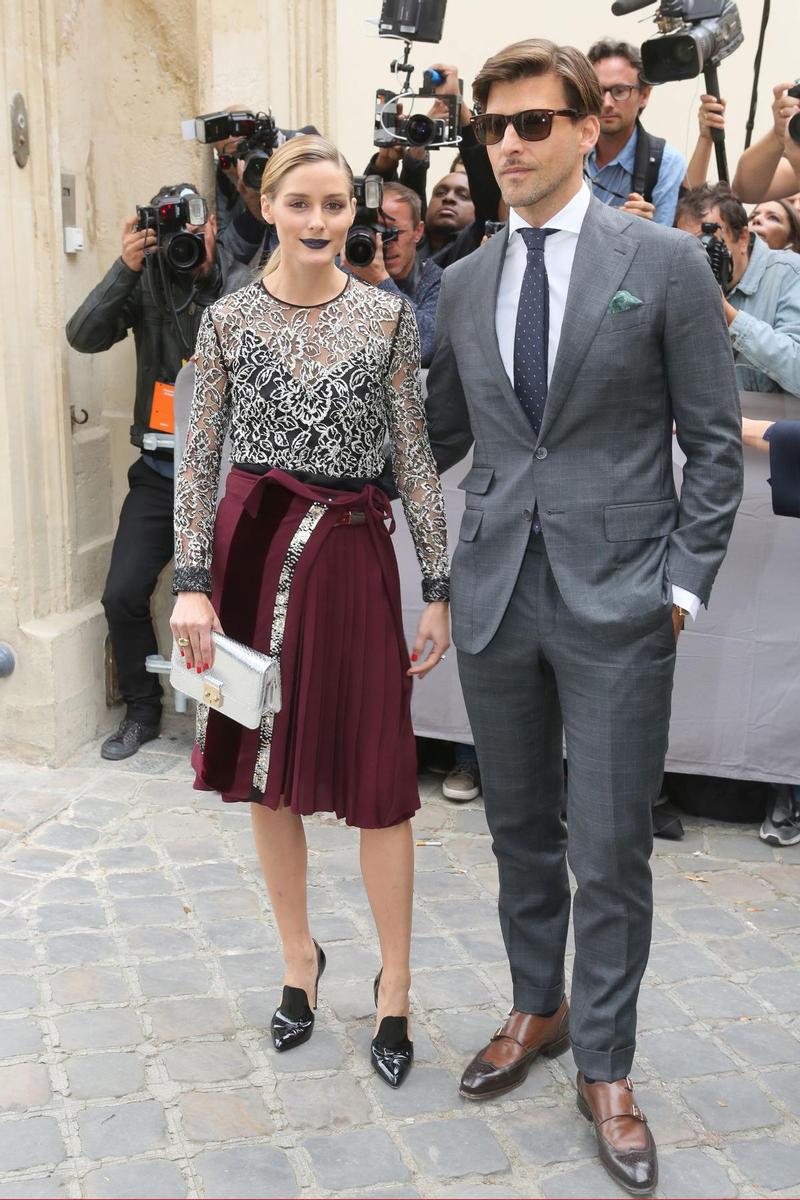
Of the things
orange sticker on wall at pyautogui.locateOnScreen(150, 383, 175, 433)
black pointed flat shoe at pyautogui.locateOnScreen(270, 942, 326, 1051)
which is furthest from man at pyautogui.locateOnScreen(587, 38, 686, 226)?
black pointed flat shoe at pyautogui.locateOnScreen(270, 942, 326, 1051)

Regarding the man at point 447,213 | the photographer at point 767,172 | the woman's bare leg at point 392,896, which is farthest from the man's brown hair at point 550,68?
the man at point 447,213

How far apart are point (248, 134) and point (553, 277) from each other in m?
2.57

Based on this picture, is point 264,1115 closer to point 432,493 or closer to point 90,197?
point 432,493

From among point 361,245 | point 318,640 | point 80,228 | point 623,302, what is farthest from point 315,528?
point 80,228

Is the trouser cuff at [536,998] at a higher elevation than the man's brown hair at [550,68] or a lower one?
lower

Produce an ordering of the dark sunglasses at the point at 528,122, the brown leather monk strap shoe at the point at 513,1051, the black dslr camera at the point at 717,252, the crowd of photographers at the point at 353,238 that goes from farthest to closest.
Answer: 1. the crowd of photographers at the point at 353,238
2. the black dslr camera at the point at 717,252
3. the brown leather monk strap shoe at the point at 513,1051
4. the dark sunglasses at the point at 528,122

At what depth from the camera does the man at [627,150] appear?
5047mm

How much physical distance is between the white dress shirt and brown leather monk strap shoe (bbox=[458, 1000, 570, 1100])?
112 centimetres

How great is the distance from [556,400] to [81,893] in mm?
2251

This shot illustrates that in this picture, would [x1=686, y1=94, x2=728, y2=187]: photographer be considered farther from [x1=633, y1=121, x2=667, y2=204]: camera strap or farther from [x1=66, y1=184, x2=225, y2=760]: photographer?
[x1=66, y1=184, x2=225, y2=760]: photographer

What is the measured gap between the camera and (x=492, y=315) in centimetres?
284

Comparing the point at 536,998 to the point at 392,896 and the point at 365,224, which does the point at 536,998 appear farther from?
the point at 365,224

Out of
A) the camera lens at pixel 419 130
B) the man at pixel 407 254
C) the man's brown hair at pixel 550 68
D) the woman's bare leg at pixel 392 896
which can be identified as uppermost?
the man's brown hair at pixel 550 68

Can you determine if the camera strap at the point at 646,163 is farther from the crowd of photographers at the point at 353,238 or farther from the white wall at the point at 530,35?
the white wall at the point at 530,35
